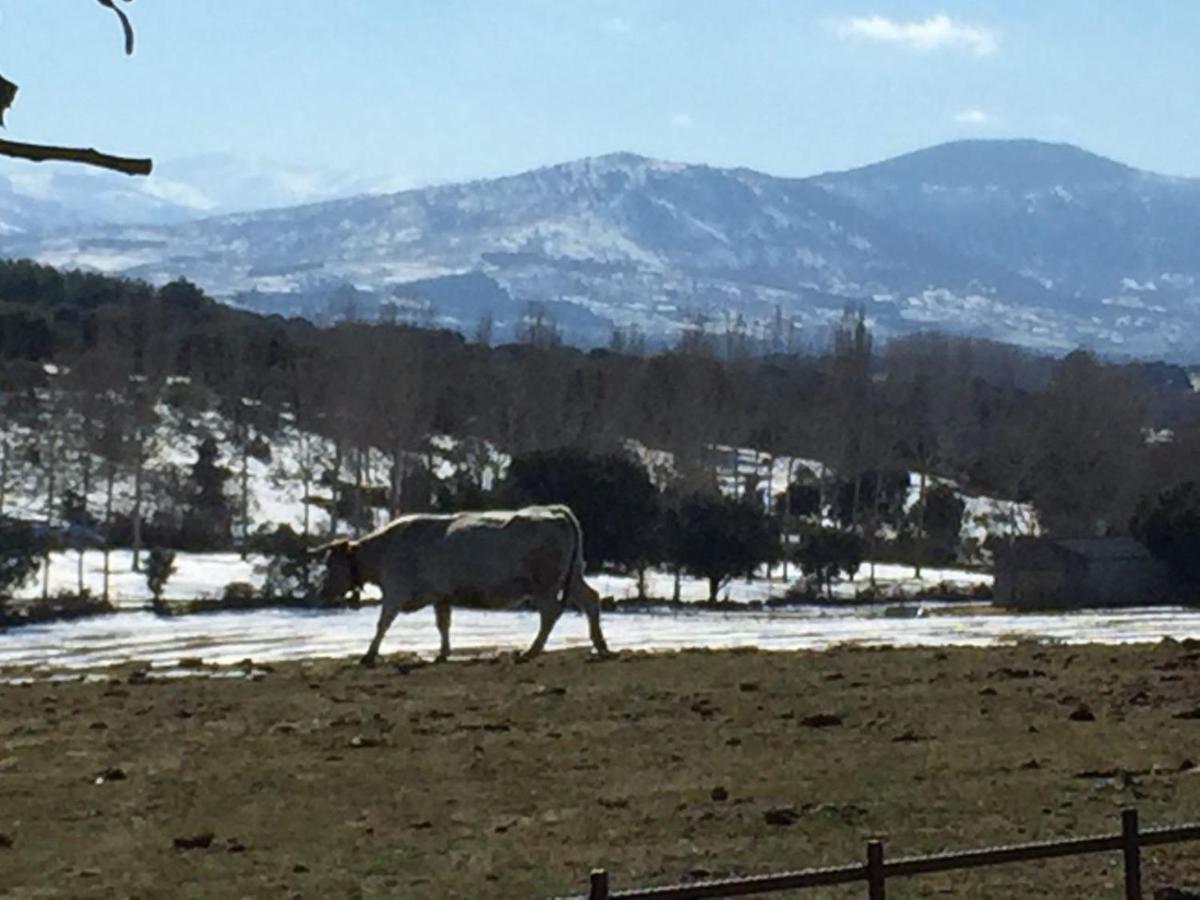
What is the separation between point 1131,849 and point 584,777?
5.78 m

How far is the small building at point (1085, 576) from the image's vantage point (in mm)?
75875

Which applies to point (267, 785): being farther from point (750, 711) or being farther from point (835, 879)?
point (835, 879)

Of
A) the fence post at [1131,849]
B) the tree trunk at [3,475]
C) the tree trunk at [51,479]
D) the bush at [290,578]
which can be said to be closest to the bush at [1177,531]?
the bush at [290,578]

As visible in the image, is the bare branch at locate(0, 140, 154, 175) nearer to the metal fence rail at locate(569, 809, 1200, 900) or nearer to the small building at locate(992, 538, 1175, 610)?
the metal fence rail at locate(569, 809, 1200, 900)

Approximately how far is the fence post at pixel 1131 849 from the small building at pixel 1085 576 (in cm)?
6665

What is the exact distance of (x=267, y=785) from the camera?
14203mm

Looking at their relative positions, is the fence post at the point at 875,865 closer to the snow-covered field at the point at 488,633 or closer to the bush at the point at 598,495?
the snow-covered field at the point at 488,633

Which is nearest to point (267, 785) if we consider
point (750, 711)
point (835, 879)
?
point (750, 711)

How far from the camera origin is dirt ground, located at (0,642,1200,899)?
11445mm

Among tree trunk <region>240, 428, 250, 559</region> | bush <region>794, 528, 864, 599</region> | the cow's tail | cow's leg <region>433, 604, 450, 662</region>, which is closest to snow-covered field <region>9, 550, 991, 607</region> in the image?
tree trunk <region>240, 428, 250, 559</region>

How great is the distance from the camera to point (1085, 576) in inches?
3014

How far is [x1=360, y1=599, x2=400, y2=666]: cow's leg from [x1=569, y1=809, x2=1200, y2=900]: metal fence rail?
1602cm

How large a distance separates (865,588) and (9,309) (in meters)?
59.0

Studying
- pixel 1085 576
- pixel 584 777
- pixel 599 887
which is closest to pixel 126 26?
pixel 599 887
